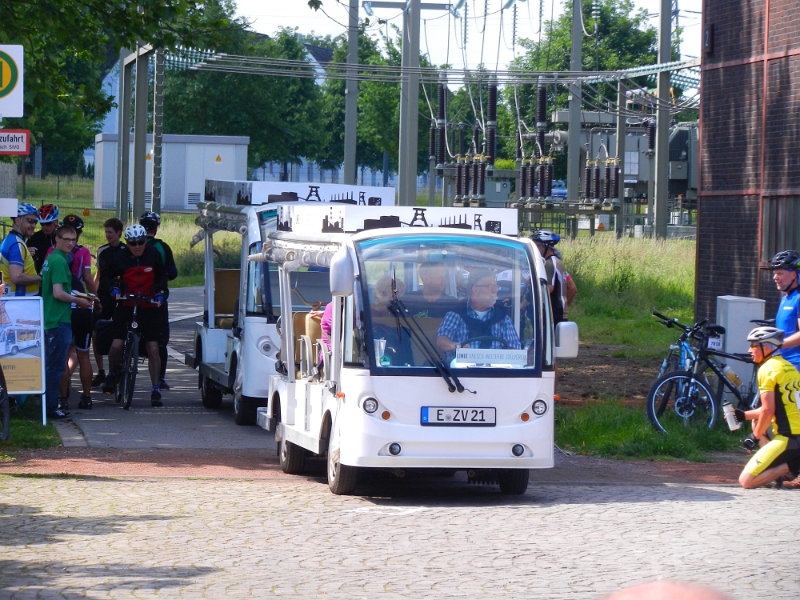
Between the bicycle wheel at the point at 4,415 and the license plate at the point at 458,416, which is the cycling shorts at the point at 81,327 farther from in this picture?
the license plate at the point at 458,416

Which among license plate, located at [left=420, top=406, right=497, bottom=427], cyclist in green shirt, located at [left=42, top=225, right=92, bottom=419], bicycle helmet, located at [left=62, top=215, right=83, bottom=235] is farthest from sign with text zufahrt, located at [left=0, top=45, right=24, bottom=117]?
license plate, located at [left=420, top=406, right=497, bottom=427]

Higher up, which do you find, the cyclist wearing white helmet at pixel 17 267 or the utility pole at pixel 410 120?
the utility pole at pixel 410 120

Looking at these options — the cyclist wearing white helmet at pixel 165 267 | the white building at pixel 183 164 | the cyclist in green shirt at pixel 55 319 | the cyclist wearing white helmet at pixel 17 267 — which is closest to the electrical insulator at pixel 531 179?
the white building at pixel 183 164

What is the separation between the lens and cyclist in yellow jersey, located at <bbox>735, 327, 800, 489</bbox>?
9.66 meters

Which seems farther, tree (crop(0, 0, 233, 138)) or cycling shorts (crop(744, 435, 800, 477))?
tree (crop(0, 0, 233, 138))

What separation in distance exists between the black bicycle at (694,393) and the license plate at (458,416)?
12.6 feet

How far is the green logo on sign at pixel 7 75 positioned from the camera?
10.4m

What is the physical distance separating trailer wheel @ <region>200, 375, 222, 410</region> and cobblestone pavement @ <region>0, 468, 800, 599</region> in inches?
162

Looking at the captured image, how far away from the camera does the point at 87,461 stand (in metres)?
10.2

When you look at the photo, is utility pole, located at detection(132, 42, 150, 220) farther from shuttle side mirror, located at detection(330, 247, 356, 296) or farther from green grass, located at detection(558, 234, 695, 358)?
shuttle side mirror, located at detection(330, 247, 356, 296)

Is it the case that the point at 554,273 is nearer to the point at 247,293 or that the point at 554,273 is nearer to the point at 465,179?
the point at 247,293

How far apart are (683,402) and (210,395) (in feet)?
17.0

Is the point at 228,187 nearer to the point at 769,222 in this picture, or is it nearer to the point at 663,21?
the point at 769,222

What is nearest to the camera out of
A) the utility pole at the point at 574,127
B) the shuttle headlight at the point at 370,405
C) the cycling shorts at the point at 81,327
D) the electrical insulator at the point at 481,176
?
the shuttle headlight at the point at 370,405
